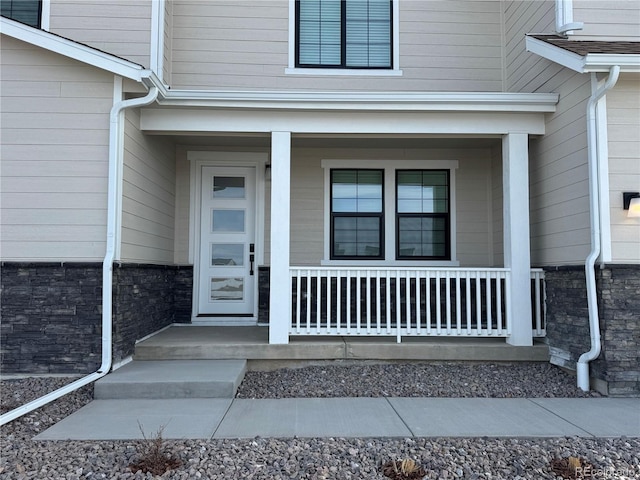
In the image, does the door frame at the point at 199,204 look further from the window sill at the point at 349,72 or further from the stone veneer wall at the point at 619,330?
the stone veneer wall at the point at 619,330

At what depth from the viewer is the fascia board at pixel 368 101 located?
488cm

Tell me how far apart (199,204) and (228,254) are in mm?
838

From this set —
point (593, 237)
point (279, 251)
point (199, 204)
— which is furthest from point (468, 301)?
point (199, 204)

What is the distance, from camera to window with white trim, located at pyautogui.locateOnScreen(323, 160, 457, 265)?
21.1ft

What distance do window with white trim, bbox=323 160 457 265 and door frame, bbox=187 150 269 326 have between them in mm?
948

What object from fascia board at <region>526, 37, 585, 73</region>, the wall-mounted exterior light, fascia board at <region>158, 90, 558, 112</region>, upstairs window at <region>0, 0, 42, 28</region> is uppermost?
upstairs window at <region>0, 0, 42, 28</region>

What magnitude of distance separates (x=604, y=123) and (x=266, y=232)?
14.0ft

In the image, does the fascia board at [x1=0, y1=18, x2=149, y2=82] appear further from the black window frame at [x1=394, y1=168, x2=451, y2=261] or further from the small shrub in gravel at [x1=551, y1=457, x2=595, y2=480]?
the small shrub in gravel at [x1=551, y1=457, x2=595, y2=480]

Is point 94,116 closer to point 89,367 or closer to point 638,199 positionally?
point 89,367

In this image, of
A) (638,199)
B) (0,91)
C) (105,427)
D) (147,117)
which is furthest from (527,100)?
(0,91)

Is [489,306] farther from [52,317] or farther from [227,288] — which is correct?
[52,317]

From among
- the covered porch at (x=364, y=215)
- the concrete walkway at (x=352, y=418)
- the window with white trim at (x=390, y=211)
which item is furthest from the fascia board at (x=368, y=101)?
the concrete walkway at (x=352, y=418)

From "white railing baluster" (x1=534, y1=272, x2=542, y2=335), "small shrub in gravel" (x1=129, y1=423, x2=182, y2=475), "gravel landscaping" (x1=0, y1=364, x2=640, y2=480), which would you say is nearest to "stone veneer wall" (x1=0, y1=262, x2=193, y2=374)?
"gravel landscaping" (x1=0, y1=364, x2=640, y2=480)

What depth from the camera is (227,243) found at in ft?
21.4
